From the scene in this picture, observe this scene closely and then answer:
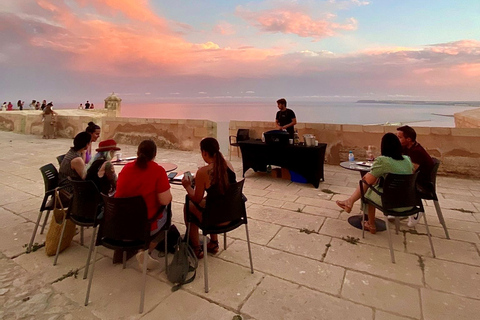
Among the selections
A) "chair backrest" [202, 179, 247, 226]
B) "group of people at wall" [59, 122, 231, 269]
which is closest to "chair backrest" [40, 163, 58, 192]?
"group of people at wall" [59, 122, 231, 269]

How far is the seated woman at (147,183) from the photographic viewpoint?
1.89 m

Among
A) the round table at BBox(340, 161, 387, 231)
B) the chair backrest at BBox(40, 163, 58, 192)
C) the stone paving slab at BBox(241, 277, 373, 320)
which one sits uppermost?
the chair backrest at BBox(40, 163, 58, 192)

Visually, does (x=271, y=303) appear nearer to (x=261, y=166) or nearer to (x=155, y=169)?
(x=155, y=169)

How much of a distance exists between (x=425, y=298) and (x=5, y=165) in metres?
7.57

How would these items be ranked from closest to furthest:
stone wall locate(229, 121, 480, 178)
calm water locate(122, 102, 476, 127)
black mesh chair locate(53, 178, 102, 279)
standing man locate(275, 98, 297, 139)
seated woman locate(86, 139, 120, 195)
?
1. black mesh chair locate(53, 178, 102, 279)
2. seated woman locate(86, 139, 120, 195)
3. stone wall locate(229, 121, 480, 178)
4. standing man locate(275, 98, 297, 139)
5. calm water locate(122, 102, 476, 127)

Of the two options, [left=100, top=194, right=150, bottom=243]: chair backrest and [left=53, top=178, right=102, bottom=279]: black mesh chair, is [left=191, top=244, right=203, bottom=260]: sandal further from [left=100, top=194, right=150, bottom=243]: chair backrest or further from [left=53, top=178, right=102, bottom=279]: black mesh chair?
[left=53, top=178, right=102, bottom=279]: black mesh chair

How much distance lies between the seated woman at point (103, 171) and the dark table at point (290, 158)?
2.90 metres

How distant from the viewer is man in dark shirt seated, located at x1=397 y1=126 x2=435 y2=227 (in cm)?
275

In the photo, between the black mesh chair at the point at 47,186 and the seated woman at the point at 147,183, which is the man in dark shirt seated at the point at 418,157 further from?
the black mesh chair at the point at 47,186

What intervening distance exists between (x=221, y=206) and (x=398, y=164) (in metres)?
1.72

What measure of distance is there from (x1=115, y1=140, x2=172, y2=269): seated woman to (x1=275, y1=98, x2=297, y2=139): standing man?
12.4ft

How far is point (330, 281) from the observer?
1.99 meters

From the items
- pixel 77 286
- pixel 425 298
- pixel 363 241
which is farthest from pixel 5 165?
pixel 425 298

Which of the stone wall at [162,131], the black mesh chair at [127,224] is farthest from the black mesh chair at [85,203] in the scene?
the stone wall at [162,131]
